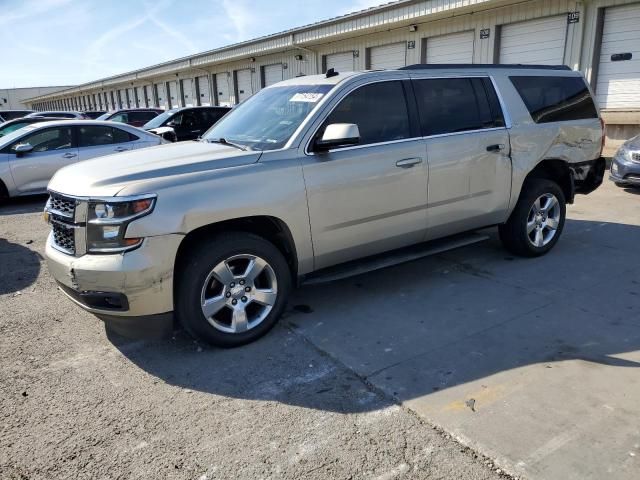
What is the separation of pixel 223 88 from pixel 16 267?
22.9m

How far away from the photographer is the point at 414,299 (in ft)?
15.2

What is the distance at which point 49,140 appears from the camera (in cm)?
973

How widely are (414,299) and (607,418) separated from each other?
198cm

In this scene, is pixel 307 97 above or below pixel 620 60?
below

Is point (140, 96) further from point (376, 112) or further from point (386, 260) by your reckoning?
point (386, 260)

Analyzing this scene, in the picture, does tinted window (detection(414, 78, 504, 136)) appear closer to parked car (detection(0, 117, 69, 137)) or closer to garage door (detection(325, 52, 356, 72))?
parked car (detection(0, 117, 69, 137))

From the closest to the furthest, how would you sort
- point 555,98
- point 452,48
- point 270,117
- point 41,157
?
1. point 270,117
2. point 555,98
3. point 41,157
4. point 452,48

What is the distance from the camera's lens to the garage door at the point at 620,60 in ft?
37.4

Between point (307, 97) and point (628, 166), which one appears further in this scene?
point (628, 166)

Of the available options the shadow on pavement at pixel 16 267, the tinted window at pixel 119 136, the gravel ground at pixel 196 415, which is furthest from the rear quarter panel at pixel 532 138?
the tinted window at pixel 119 136

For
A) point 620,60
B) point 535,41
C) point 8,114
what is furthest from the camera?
point 8,114

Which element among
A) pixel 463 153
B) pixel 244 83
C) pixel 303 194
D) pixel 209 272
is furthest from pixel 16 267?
pixel 244 83

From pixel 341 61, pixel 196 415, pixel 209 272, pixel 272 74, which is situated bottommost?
pixel 196 415

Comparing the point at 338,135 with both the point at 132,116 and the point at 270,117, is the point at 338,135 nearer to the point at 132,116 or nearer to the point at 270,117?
the point at 270,117
